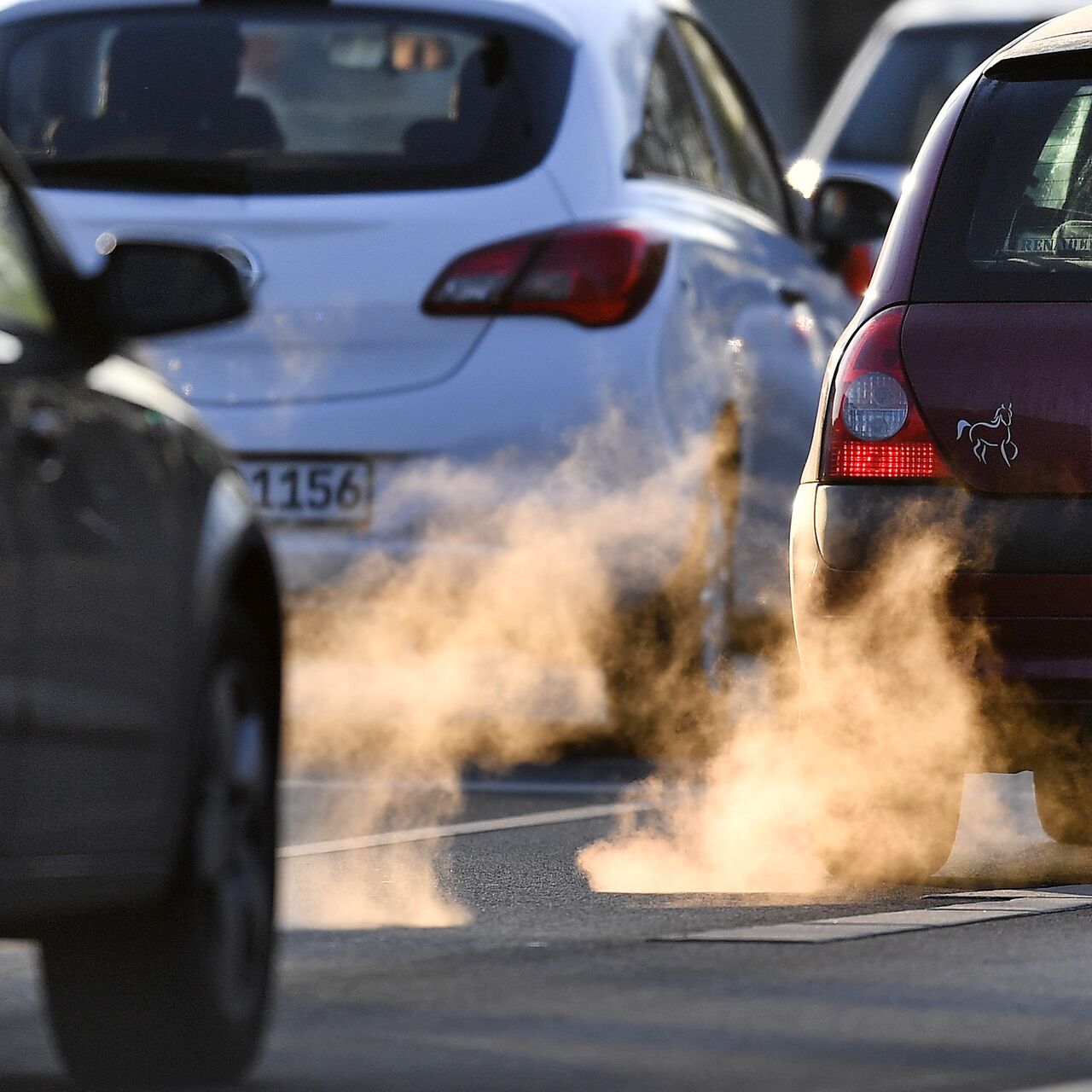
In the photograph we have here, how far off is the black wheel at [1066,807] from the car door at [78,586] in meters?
3.54

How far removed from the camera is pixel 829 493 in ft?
24.8

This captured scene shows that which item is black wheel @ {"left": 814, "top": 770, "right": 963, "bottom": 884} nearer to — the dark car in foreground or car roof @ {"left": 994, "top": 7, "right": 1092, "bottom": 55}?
car roof @ {"left": 994, "top": 7, "right": 1092, "bottom": 55}

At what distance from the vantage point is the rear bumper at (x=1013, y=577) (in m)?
7.27

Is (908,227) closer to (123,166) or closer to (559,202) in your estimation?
(559,202)

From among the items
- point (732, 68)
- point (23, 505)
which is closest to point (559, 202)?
point (732, 68)

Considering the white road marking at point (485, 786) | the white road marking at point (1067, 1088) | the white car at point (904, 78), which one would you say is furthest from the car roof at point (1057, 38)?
the white car at point (904, 78)

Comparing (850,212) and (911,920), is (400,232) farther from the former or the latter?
(911,920)

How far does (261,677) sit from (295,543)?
3666 mm

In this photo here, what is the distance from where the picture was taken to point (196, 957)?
5371 mm

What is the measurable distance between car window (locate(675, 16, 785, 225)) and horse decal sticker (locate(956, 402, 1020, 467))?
11.6ft

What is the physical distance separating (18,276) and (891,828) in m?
2.89

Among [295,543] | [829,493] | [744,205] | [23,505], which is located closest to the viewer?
[23,505]

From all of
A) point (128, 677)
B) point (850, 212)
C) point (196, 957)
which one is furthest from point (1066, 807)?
point (128, 677)

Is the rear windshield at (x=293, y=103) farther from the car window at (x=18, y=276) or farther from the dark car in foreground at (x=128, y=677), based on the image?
the car window at (x=18, y=276)
